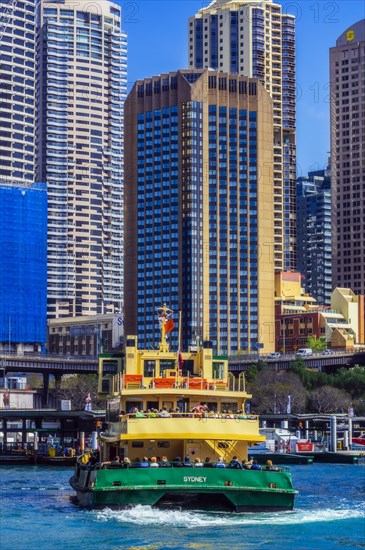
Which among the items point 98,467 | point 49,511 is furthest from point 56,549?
point 49,511

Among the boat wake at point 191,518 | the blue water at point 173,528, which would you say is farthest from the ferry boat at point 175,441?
the blue water at point 173,528

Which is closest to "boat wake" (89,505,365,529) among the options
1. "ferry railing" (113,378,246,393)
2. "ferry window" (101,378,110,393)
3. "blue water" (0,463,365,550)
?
"blue water" (0,463,365,550)

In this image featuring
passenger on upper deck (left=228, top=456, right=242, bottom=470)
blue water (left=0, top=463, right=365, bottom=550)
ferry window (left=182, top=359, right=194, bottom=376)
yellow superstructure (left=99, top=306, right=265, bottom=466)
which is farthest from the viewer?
ferry window (left=182, top=359, right=194, bottom=376)

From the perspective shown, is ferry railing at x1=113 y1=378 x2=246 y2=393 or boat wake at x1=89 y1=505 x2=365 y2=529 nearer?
boat wake at x1=89 y1=505 x2=365 y2=529

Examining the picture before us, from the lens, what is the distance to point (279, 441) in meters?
152

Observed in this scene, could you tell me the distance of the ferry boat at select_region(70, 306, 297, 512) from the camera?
6712cm

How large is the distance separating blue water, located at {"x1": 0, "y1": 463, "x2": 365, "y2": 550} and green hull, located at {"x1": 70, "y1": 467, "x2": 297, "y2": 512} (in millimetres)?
548

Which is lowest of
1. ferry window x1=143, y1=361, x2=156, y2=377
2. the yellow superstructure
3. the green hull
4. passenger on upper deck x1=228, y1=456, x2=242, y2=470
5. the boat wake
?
the boat wake

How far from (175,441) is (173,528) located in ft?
24.6

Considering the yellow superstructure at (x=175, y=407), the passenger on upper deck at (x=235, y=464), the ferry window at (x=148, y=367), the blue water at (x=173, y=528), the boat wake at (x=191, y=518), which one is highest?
the ferry window at (x=148, y=367)

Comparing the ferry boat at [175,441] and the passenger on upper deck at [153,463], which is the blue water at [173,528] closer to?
the ferry boat at [175,441]

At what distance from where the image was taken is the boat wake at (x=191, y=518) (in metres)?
65.3

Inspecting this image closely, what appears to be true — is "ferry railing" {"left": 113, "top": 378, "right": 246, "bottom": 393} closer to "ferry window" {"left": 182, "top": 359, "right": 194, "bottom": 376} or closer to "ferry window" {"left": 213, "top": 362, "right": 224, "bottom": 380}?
"ferry window" {"left": 213, "top": 362, "right": 224, "bottom": 380}

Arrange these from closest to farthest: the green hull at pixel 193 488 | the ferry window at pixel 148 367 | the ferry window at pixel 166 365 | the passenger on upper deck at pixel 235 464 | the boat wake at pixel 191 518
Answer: the boat wake at pixel 191 518 → the green hull at pixel 193 488 → the passenger on upper deck at pixel 235 464 → the ferry window at pixel 166 365 → the ferry window at pixel 148 367
